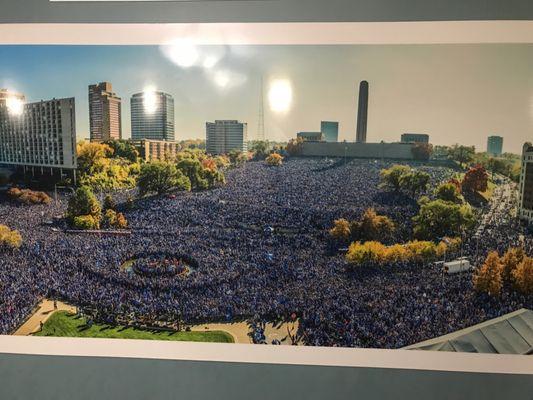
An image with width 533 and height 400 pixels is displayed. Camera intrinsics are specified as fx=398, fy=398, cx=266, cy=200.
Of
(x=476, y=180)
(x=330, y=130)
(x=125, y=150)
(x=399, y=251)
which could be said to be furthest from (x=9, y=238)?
(x=476, y=180)

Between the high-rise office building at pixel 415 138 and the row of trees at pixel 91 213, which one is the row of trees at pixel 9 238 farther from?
the high-rise office building at pixel 415 138

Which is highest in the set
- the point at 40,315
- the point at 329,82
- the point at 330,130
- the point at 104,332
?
the point at 329,82

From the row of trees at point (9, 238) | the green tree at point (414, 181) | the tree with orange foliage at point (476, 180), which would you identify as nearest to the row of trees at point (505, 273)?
the tree with orange foliage at point (476, 180)

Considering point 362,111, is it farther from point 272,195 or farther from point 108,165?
point 108,165

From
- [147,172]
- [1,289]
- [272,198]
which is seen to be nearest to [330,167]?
[272,198]

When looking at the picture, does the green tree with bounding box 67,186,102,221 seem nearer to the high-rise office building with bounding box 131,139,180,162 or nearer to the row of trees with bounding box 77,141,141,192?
the row of trees with bounding box 77,141,141,192

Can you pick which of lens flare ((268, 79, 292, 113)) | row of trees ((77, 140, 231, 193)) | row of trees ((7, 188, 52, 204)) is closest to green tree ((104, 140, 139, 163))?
row of trees ((77, 140, 231, 193))
